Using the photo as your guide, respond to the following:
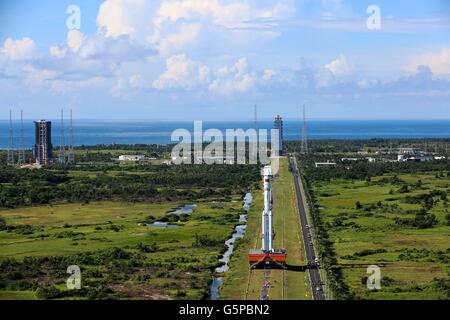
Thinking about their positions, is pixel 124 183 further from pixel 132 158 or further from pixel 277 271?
pixel 277 271

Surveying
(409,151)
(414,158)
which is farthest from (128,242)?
(409,151)

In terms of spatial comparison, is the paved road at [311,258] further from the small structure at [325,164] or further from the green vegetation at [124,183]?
the small structure at [325,164]

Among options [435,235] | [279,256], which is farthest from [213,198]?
[279,256]

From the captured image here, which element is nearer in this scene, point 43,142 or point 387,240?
point 387,240

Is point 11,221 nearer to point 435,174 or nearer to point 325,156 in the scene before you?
point 435,174

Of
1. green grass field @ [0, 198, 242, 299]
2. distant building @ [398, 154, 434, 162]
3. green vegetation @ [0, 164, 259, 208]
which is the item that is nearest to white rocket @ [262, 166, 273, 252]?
green grass field @ [0, 198, 242, 299]

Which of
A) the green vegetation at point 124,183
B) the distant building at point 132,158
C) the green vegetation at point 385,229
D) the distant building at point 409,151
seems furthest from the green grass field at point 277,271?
the distant building at point 409,151
